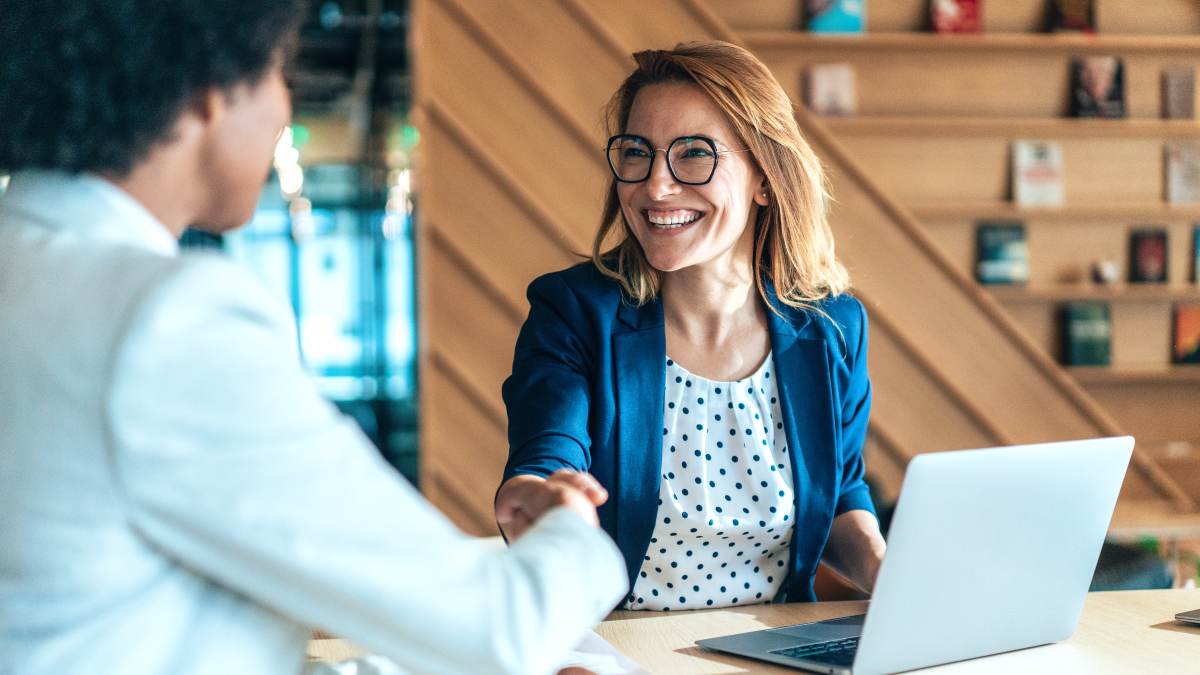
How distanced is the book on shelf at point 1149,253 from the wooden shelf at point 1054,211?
0.09m

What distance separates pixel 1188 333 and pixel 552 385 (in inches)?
146

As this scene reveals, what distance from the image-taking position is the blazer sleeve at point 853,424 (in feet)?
5.49

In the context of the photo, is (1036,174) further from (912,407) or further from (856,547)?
(856,547)

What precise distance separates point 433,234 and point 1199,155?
10.6 feet

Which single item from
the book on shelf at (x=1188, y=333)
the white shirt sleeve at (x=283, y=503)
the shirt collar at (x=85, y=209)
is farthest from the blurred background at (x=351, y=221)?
the white shirt sleeve at (x=283, y=503)

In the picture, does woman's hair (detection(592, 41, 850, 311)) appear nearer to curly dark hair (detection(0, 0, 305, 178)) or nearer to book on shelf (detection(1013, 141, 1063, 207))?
curly dark hair (detection(0, 0, 305, 178))

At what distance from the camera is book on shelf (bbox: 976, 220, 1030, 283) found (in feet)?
13.4

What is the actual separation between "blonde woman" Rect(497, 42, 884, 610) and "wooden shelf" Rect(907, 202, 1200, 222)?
242 cm

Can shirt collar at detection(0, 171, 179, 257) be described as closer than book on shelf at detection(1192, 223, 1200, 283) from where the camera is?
Yes

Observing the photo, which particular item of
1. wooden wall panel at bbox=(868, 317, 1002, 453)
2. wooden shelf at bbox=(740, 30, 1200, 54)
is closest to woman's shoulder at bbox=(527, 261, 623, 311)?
wooden wall panel at bbox=(868, 317, 1002, 453)

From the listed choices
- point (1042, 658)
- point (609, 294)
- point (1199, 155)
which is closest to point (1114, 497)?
point (1042, 658)

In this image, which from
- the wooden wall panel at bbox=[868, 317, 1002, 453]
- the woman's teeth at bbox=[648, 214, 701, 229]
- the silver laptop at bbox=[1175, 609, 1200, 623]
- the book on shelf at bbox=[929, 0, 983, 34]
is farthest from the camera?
the book on shelf at bbox=[929, 0, 983, 34]

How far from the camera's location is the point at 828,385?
165 centimetres

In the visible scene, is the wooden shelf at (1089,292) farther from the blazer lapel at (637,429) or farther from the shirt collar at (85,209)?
the shirt collar at (85,209)
